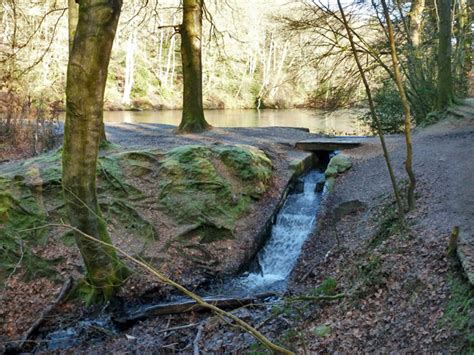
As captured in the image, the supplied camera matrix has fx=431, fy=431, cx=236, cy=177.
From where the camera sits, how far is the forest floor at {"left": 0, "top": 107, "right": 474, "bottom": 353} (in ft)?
13.9

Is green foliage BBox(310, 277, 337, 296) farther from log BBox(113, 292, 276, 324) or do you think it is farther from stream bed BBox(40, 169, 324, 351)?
log BBox(113, 292, 276, 324)

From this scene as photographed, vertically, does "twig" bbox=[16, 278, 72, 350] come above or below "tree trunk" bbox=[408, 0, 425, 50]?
below

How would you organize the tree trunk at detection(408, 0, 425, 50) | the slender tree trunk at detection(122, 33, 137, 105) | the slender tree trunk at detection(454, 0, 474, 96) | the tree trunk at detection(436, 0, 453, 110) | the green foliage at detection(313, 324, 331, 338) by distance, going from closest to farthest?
the green foliage at detection(313, 324, 331, 338)
the tree trunk at detection(436, 0, 453, 110)
the tree trunk at detection(408, 0, 425, 50)
the slender tree trunk at detection(454, 0, 474, 96)
the slender tree trunk at detection(122, 33, 137, 105)

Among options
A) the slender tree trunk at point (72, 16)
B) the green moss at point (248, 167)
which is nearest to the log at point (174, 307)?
the green moss at point (248, 167)

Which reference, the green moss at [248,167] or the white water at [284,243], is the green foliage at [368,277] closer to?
the white water at [284,243]

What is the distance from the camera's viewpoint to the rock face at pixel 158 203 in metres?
8.14

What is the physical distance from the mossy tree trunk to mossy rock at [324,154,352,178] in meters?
6.11

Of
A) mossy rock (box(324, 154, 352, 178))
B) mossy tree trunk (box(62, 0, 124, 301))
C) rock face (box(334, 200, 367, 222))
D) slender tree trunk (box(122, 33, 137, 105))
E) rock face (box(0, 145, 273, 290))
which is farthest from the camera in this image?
slender tree trunk (box(122, 33, 137, 105))

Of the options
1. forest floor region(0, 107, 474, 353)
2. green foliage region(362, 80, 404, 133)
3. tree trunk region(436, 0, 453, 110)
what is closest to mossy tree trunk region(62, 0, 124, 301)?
forest floor region(0, 107, 474, 353)

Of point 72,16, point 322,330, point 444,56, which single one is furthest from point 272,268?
point 444,56

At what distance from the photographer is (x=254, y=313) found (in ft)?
20.4

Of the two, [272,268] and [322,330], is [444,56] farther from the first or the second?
[322,330]

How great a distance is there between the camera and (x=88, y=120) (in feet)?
20.0

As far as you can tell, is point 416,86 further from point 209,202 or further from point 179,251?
point 179,251
